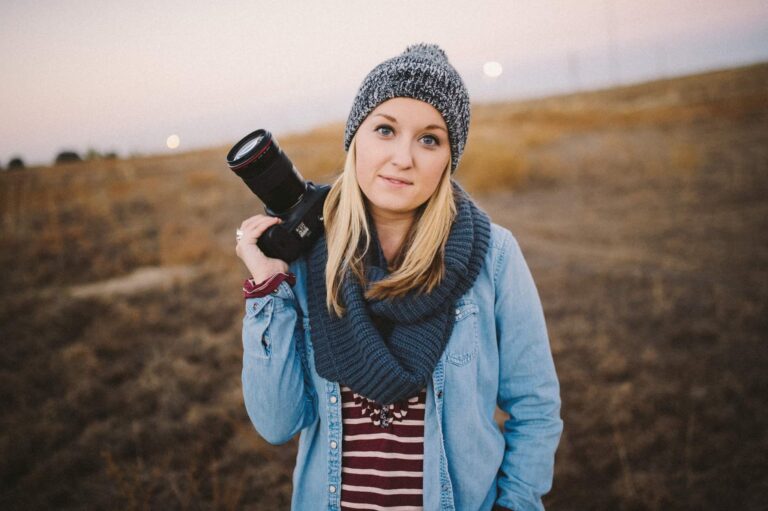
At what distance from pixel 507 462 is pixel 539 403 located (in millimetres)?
240

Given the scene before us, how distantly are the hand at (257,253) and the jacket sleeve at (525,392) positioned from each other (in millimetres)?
750

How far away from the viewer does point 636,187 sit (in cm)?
850

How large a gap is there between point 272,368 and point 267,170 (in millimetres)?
629

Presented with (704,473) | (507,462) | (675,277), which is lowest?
(704,473)

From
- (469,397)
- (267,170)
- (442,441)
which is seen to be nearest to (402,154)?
(267,170)

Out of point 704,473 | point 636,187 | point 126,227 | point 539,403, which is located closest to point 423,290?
point 539,403

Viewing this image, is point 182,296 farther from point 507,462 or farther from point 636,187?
point 636,187

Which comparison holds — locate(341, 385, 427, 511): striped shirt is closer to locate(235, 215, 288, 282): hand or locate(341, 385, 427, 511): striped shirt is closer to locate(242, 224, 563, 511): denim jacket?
locate(242, 224, 563, 511): denim jacket

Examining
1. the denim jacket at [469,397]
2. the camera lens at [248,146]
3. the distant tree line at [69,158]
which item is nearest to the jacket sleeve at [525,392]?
the denim jacket at [469,397]

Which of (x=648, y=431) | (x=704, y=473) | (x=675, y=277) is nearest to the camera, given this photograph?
(x=704, y=473)

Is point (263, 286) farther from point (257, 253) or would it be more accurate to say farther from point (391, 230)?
point (391, 230)

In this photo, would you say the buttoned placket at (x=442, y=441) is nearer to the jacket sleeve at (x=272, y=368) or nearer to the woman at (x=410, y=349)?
the woman at (x=410, y=349)

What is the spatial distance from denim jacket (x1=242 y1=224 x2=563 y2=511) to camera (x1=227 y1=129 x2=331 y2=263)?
16 centimetres

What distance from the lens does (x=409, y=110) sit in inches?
53.2
